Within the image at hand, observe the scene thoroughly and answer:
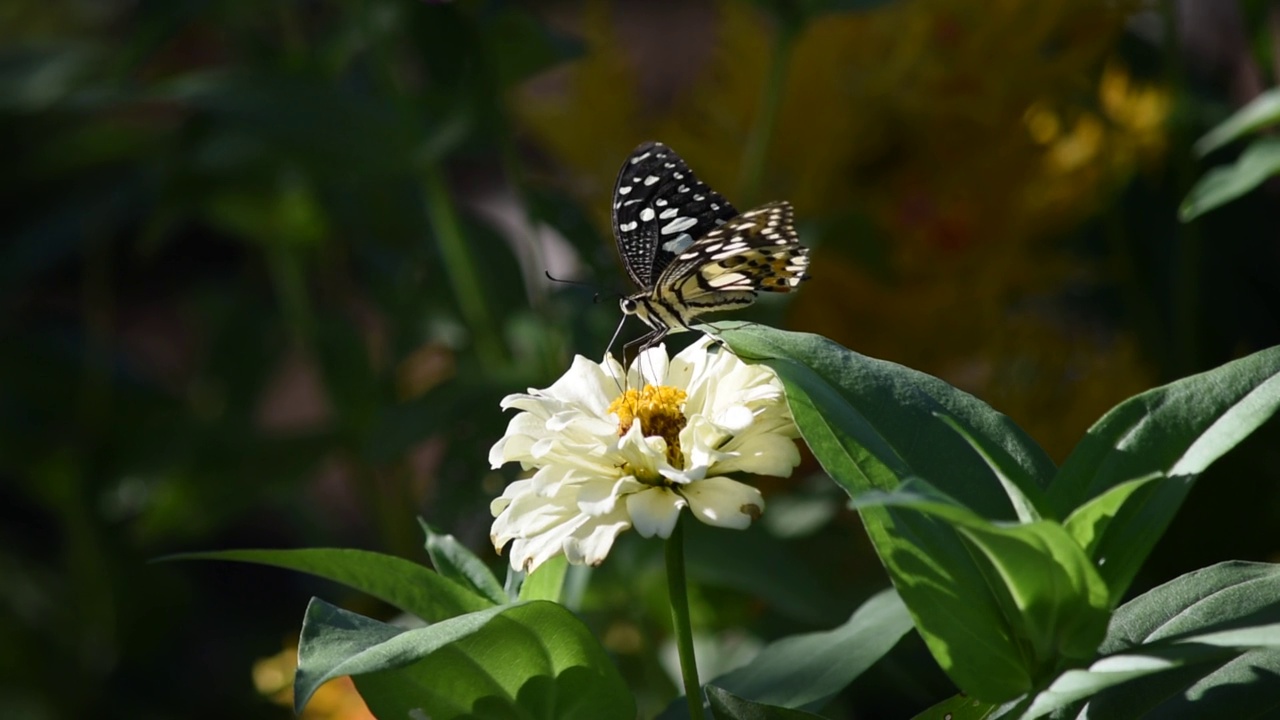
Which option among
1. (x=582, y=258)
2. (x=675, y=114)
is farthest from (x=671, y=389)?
(x=675, y=114)

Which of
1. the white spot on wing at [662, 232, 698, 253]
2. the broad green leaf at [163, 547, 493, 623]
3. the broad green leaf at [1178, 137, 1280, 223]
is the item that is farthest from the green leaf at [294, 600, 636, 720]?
the broad green leaf at [1178, 137, 1280, 223]

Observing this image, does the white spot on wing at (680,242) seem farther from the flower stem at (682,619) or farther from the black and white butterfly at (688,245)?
the flower stem at (682,619)

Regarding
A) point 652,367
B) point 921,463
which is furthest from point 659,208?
point 921,463

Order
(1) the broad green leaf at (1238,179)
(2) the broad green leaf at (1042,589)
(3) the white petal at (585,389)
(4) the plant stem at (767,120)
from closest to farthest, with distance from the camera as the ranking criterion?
(2) the broad green leaf at (1042,589) → (3) the white petal at (585,389) → (1) the broad green leaf at (1238,179) → (4) the plant stem at (767,120)

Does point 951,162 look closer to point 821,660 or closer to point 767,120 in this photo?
point 767,120

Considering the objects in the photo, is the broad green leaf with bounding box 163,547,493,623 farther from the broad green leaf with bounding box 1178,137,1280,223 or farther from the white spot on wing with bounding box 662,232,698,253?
the broad green leaf with bounding box 1178,137,1280,223

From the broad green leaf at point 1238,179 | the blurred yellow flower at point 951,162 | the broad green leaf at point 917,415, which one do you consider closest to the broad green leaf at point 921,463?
the broad green leaf at point 917,415
